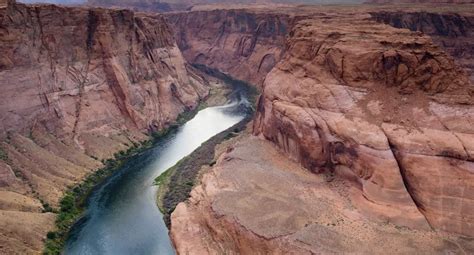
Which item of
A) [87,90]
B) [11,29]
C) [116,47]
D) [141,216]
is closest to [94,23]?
[116,47]

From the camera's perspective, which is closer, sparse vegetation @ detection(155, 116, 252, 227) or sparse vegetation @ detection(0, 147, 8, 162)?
sparse vegetation @ detection(0, 147, 8, 162)

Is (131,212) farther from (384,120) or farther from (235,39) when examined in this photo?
(235,39)

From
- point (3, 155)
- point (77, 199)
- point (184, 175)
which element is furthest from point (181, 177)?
point (3, 155)

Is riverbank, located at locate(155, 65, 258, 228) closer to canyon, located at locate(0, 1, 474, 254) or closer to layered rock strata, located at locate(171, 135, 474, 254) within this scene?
canyon, located at locate(0, 1, 474, 254)

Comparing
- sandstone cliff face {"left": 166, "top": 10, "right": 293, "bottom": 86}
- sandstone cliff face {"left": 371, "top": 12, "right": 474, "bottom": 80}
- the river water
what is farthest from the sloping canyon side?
sandstone cliff face {"left": 166, "top": 10, "right": 293, "bottom": 86}

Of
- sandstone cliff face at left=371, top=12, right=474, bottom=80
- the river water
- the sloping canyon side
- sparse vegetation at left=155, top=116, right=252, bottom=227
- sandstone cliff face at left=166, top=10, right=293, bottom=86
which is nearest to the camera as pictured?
the sloping canyon side

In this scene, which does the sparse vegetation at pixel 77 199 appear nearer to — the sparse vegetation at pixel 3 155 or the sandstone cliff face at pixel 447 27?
the sparse vegetation at pixel 3 155
